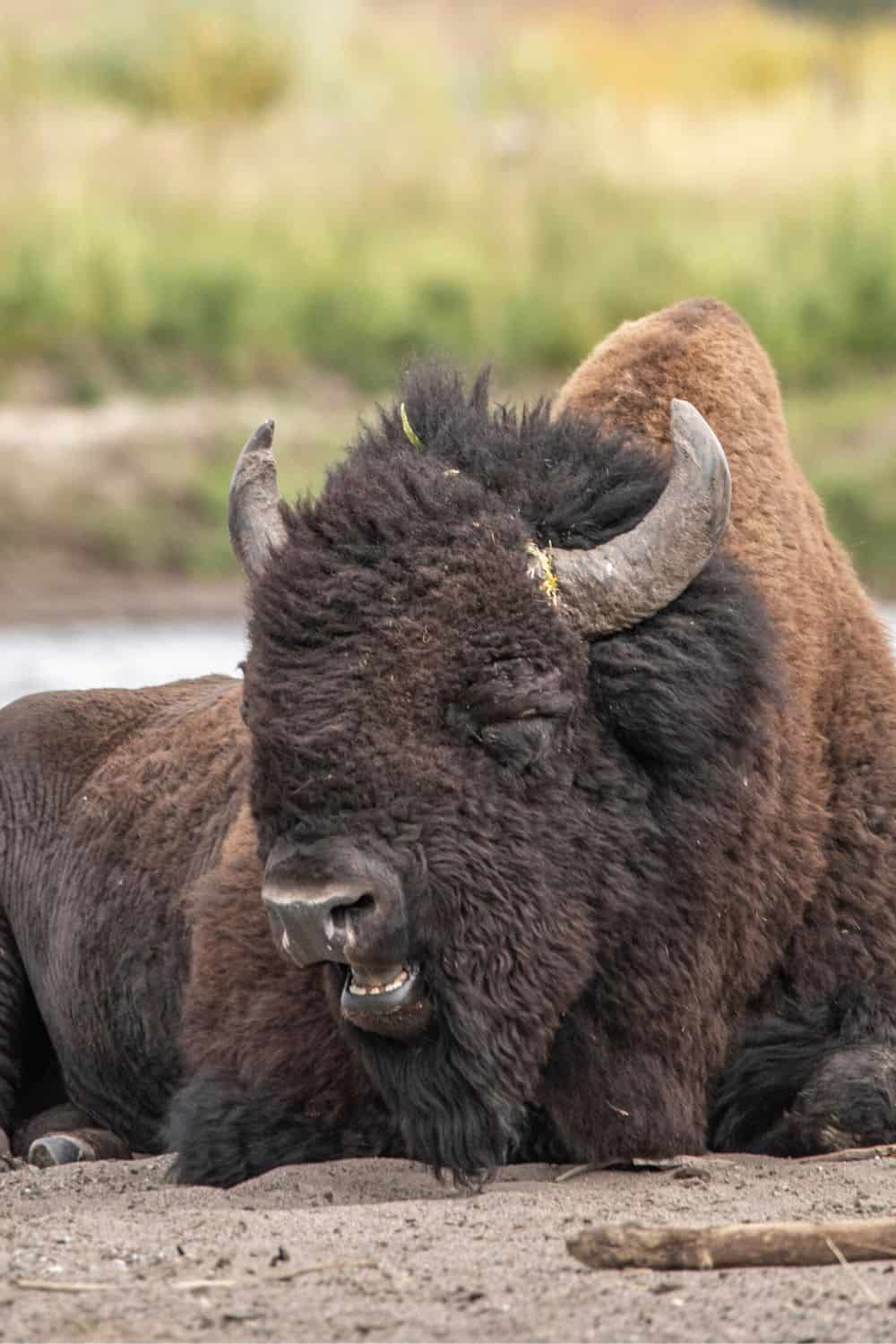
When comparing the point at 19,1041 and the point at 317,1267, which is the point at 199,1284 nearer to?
the point at 317,1267

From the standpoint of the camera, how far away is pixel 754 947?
539 cm

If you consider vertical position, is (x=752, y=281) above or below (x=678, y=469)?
above

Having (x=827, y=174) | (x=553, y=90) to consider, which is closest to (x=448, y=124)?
(x=553, y=90)

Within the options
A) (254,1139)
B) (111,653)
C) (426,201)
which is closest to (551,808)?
(254,1139)

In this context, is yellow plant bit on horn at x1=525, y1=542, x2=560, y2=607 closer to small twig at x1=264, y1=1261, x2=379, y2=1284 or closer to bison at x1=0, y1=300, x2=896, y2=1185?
bison at x1=0, y1=300, x2=896, y2=1185

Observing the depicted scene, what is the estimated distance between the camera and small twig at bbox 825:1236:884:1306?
3762mm

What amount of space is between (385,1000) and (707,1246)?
102cm

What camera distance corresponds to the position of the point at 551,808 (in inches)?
195

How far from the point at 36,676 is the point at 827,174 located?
50.3 feet

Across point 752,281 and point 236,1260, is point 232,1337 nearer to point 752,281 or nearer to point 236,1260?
point 236,1260

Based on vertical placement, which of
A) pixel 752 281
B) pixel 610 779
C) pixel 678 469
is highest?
pixel 752 281

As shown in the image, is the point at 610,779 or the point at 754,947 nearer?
the point at 610,779

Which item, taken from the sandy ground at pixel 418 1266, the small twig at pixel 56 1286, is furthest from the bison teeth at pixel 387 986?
the small twig at pixel 56 1286

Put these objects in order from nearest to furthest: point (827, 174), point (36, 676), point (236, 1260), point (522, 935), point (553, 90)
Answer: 1. point (236, 1260)
2. point (522, 935)
3. point (36, 676)
4. point (827, 174)
5. point (553, 90)
